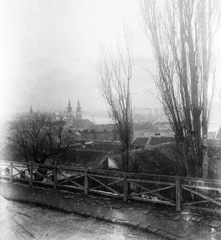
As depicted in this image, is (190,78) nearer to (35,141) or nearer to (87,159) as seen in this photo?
(87,159)

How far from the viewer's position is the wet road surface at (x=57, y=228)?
223 inches

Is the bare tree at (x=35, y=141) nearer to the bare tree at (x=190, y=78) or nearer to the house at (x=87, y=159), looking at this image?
the house at (x=87, y=159)

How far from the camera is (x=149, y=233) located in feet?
18.9

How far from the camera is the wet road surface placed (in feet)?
18.6

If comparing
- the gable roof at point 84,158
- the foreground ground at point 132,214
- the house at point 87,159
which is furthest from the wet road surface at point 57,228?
the gable roof at point 84,158

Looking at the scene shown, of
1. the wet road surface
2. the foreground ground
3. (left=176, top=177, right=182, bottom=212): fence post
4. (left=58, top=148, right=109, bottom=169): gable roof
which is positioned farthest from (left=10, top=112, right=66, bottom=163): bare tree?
(left=176, top=177, right=182, bottom=212): fence post

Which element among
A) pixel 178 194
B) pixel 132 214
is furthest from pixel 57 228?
pixel 178 194

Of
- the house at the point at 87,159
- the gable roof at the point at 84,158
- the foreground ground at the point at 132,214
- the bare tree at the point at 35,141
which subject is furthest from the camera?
the bare tree at the point at 35,141

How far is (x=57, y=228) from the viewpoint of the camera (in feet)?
20.2

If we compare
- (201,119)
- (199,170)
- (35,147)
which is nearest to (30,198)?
(199,170)

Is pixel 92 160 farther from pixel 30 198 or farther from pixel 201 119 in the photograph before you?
pixel 201 119

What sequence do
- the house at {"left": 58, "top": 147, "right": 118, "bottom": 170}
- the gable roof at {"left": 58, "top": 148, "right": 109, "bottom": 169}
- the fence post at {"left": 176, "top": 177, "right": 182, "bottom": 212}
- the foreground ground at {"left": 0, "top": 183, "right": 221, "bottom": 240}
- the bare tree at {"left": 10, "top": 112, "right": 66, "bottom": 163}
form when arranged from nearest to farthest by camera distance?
the foreground ground at {"left": 0, "top": 183, "right": 221, "bottom": 240} → the fence post at {"left": 176, "top": 177, "right": 182, "bottom": 212} → the house at {"left": 58, "top": 147, "right": 118, "bottom": 170} → the gable roof at {"left": 58, "top": 148, "right": 109, "bottom": 169} → the bare tree at {"left": 10, "top": 112, "right": 66, "bottom": 163}

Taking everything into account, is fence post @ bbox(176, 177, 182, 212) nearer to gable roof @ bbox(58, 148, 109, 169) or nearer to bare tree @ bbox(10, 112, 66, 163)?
gable roof @ bbox(58, 148, 109, 169)

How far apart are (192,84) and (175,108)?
889mm
